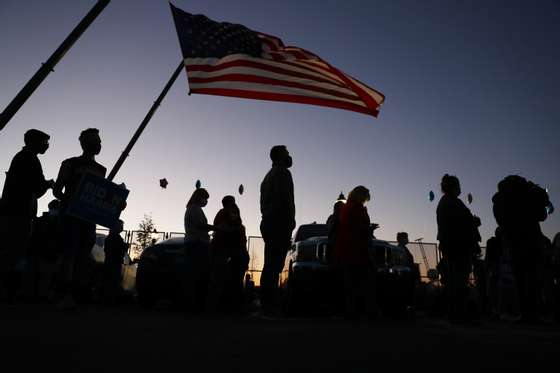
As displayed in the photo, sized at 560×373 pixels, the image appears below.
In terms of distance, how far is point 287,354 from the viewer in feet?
8.07

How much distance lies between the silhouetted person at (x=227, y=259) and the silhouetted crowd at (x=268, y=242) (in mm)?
15

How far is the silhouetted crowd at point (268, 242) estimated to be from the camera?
16.5ft

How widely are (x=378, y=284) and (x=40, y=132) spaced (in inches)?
192

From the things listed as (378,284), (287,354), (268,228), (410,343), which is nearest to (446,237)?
(378,284)

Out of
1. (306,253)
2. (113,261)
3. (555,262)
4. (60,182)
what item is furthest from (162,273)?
(555,262)

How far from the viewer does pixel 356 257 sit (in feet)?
19.0

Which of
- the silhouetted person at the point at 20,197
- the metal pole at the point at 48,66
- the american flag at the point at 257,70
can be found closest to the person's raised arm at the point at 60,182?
the silhouetted person at the point at 20,197

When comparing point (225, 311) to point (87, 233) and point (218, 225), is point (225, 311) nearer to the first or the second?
point (218, 225)

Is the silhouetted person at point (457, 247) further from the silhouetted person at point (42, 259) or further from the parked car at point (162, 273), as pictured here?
the silhouetted person at point (42, 259)

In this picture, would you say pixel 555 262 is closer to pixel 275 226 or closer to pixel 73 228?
pixel 275 226

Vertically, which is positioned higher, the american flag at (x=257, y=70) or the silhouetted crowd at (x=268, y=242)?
the american flag at (x=257, y=70)

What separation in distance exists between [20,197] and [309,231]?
5.98m

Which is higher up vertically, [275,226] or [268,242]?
[275,226]

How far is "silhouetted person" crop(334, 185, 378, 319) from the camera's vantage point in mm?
5824
